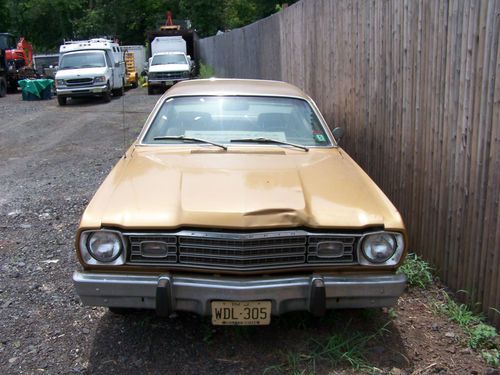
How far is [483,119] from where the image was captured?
3.62m

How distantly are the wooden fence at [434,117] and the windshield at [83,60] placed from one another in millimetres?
14910

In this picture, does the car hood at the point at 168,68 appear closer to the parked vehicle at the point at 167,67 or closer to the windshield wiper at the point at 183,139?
the parked vehicle at the point at 167,67

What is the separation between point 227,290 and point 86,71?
59.1 feet

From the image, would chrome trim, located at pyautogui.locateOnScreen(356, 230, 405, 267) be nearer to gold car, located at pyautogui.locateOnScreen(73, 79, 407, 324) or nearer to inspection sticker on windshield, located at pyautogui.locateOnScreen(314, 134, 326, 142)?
gold car, located at pyautogui.locateOnScreen(73, 79, 407, 324)

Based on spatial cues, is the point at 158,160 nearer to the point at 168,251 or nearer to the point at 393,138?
the point at 168,251

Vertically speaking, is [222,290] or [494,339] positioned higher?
[222,290]

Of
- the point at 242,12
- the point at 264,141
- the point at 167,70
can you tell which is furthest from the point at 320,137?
the point at 242,12

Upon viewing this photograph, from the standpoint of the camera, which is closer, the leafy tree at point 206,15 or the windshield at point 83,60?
the windshield at point 83,60

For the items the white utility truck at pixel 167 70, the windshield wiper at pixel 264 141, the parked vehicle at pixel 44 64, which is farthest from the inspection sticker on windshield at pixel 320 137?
the parked vehicle at pixel 44 64

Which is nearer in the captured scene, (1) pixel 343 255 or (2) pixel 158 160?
(1) pixel 343 255

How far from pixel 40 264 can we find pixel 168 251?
7.56 feet

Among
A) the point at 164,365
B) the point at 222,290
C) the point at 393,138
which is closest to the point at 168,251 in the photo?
the point at 222,290

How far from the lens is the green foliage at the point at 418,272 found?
4355mm

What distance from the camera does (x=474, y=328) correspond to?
145 inches
